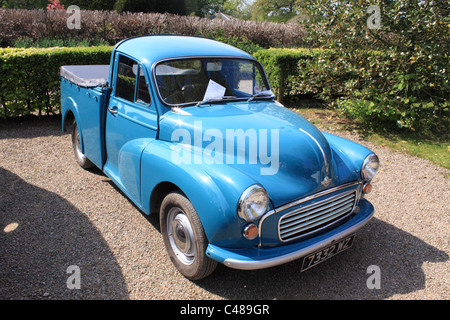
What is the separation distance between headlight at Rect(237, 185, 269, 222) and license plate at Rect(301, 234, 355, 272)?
0.62 m

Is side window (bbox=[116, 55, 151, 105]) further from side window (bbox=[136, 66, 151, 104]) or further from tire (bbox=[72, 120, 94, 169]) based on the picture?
tire (bbox=[72, 120, 94, 169])

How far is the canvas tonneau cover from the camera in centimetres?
424

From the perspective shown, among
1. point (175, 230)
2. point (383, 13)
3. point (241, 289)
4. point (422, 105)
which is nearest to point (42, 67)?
point (175, 230)

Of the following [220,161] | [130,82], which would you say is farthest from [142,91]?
[220,161]

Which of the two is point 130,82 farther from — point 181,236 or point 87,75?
point 181,236

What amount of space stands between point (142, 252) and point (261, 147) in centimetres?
159

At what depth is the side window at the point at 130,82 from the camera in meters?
3.55

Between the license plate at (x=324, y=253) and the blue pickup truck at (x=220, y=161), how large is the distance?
0.04 ft

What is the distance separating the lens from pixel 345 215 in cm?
310

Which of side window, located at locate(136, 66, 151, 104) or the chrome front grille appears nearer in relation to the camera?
the chrome front grille

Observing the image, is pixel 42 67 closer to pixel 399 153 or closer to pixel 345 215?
pixel 345 215

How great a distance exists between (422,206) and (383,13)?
4.21 m

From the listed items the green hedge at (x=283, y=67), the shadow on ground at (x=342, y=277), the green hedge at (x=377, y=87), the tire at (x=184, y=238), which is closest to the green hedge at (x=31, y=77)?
the green hedge at (x=283, y=67)

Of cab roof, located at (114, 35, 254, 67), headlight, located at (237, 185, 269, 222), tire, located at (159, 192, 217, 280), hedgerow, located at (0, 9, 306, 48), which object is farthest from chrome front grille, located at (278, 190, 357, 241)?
hedgerow, located at (0, 9, 306, 48)
